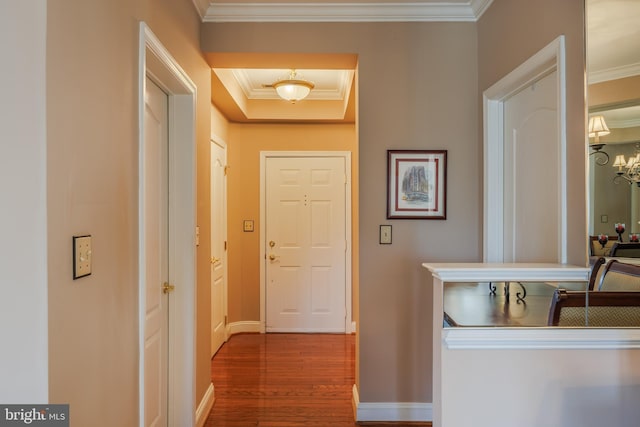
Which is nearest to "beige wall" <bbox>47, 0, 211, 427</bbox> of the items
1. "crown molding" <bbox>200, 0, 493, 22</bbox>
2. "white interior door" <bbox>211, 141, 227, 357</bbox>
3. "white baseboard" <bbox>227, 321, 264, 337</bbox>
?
"crown molding" <bbox>200, 0, 493, 22</bbox>

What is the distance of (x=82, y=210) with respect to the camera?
108cm

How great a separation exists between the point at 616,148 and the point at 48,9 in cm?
185

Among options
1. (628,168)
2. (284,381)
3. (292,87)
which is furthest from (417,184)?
(284,381)

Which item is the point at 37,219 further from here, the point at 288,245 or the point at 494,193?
the point at 288,245

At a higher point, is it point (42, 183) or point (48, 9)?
point (48, 9)

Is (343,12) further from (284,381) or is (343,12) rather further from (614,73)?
(284,381)

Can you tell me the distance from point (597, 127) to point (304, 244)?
3103mm

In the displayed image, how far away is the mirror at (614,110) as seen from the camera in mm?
1258

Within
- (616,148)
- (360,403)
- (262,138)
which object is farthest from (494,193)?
(262,138)

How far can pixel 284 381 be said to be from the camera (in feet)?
9.65

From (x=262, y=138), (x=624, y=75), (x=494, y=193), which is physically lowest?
(x=494, y=193)

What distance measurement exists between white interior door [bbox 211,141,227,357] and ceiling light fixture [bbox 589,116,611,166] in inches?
115
